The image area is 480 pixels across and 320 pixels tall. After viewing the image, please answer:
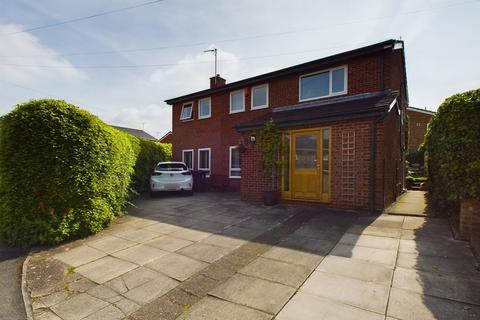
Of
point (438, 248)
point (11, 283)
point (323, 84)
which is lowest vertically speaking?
point (11, 283)

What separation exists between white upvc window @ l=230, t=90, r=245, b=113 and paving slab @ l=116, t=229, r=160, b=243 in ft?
27.5

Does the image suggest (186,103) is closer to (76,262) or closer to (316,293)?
(76,262)

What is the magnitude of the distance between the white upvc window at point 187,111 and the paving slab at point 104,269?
38.2ft

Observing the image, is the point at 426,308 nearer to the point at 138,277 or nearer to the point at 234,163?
the point at 138,277

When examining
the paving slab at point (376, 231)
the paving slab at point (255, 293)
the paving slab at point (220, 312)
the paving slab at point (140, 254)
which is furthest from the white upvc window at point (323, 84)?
the paving slab at point (220, 312)

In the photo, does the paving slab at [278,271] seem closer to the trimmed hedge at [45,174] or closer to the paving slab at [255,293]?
the paving slab at [255,293]

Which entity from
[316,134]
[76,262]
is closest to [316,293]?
[76,262]

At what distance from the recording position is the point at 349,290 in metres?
2.84

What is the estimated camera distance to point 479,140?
4.25m

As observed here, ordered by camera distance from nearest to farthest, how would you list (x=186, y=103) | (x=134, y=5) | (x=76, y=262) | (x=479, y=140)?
(x=76, y=262) → (x=479, y=140) → (x=134, y=5) → (x=186, y=103)

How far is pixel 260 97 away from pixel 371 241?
8653 millimetres

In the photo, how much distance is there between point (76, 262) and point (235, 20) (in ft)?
25.0

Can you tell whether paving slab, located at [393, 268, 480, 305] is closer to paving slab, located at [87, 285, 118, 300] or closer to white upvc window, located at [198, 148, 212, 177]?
paving slab, located at [87, 285, 118, 300]

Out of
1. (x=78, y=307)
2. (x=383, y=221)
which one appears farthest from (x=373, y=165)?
(x=78, y=307)
